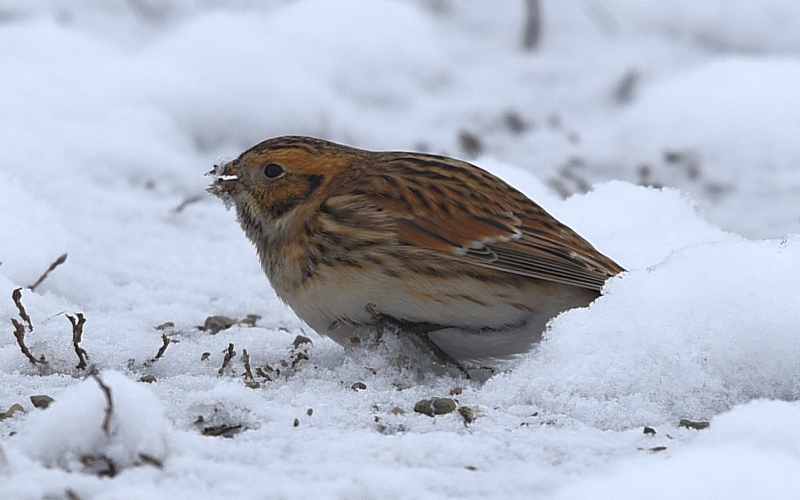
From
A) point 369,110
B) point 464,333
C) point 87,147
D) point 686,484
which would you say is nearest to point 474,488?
point 686,484

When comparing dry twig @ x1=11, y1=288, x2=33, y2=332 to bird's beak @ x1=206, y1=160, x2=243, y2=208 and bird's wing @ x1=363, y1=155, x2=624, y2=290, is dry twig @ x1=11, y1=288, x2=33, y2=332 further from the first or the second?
bird's wing @ x1=363, y1=155, x2=624, y2=290

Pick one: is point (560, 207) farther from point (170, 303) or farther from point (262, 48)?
point (262, 48)

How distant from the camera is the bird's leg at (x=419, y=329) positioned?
4250 mm

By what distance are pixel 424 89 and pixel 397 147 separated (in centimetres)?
115

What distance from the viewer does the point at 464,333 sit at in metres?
4.32

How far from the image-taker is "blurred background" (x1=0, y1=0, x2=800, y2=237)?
7.89 m

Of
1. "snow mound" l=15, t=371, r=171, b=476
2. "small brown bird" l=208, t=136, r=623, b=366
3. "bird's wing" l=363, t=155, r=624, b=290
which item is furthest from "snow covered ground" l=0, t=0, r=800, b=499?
"bird's wing" l=363, t=155, r=624, b=290

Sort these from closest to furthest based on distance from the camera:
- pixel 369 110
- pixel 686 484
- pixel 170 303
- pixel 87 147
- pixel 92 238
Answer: pixel 686 484 < pixel 170 303 < pixel 92 238 < pixel 87 147 < pixel 369 110

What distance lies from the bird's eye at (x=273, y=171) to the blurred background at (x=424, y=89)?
7.77 feet

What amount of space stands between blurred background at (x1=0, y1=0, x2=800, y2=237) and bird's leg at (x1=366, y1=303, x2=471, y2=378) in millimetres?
3313

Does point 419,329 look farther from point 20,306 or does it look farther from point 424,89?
point 424,89

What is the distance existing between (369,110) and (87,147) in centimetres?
245

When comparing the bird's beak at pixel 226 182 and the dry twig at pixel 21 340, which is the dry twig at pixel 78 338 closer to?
the dry twig at pixel 21 340

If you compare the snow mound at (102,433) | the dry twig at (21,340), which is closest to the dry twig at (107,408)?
the snow mound at (102,433)
